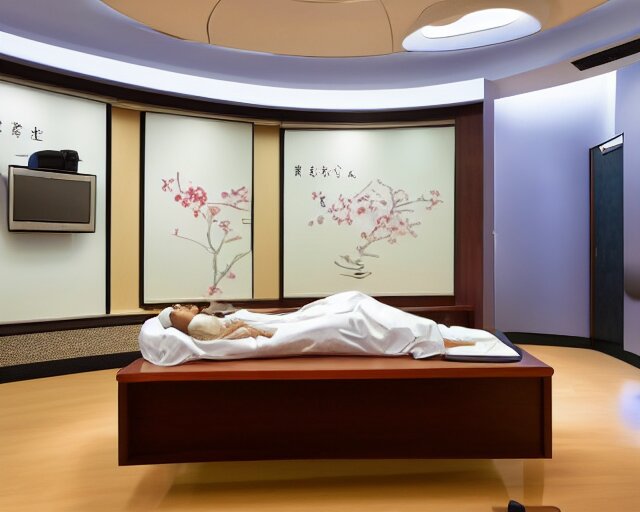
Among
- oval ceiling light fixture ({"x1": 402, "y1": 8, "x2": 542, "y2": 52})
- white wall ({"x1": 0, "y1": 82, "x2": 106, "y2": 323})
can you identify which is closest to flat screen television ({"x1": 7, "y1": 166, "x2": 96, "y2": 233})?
white wall ({"x1": 0, "y1": 82, "x2": 106, "y2": 323})

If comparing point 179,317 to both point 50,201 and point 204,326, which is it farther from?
point 50,201

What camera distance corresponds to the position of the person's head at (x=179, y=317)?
241cm

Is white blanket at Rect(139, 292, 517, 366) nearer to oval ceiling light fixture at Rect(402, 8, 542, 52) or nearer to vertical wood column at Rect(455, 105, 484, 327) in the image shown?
oval ceiling light fixture at Rect(402, 8, 542, 52)

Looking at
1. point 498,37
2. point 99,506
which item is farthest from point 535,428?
point 498,37

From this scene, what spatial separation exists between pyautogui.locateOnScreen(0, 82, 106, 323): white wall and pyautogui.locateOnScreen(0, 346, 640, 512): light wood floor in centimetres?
123

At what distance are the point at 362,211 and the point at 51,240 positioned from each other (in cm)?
282

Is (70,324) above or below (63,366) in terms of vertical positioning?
above

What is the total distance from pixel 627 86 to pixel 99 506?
500 cm

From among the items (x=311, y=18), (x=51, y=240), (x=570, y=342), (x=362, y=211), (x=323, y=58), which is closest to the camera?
(x=311, y=18)

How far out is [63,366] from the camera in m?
4.06

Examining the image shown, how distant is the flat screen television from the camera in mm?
3738

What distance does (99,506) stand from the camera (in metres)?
1.98

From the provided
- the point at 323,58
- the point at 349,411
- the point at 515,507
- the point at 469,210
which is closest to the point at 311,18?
the point at 323,58

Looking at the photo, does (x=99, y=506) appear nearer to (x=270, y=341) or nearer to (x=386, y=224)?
(x=270, y=341)
